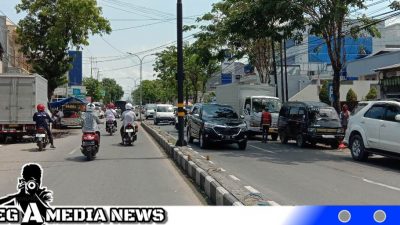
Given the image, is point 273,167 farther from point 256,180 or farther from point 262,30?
point 262,30

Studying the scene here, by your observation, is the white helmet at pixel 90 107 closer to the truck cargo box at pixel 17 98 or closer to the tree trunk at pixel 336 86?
the truck cargo box at pixel 17 98

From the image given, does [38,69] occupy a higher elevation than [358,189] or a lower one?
higher

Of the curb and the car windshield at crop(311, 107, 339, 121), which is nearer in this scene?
the curb

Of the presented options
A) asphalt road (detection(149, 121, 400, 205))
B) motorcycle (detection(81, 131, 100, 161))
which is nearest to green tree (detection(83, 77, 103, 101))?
asphalt road (detection(149, 121, 400, 205))

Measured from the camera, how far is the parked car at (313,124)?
19406 millimetres

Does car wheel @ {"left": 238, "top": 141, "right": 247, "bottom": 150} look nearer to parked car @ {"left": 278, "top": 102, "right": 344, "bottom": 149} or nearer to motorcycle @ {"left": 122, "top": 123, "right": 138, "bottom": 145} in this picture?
parked car @ {"left": 278, "top": 102, "right": 344, "bottom": 149}

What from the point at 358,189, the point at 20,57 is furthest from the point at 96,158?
the point at 20,57

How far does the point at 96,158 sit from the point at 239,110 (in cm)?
1254

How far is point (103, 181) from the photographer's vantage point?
10625mm

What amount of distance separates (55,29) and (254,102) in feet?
44.9

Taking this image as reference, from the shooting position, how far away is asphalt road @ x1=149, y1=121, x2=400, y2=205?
909 cm

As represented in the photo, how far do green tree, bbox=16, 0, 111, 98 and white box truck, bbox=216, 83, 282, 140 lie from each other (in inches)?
388

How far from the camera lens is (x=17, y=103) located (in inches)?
888

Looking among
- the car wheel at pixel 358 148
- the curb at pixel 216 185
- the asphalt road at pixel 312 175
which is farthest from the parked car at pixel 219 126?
the curb at pixel 216 185
